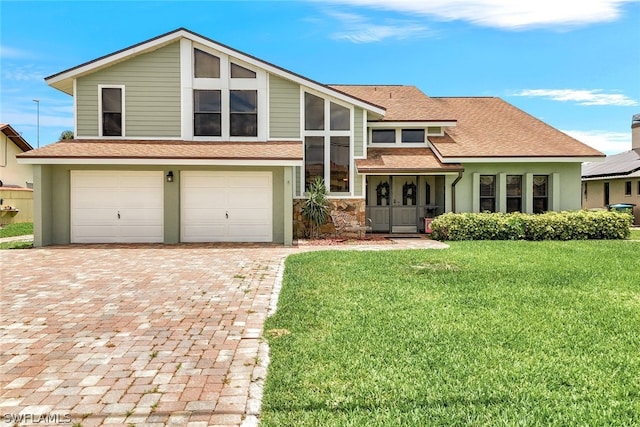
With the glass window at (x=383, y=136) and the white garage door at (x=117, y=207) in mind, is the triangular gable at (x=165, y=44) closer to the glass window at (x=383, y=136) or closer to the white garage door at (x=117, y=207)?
the glass window at (x=383, y=136)

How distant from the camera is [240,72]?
1512cm

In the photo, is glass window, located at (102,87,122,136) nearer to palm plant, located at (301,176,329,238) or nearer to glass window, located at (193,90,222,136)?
glass window, located at (193,90,222,136)

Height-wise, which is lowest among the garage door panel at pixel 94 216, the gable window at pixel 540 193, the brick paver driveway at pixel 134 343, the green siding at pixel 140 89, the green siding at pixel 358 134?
the brick paver driveway at pixel 134 343

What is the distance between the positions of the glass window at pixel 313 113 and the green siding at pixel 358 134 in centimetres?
128

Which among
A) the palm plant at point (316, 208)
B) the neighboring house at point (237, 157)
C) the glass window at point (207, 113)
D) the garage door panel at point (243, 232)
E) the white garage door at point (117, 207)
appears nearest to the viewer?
the neighboring house at point (237, 157)

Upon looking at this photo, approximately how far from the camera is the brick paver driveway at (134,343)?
3.34 metres

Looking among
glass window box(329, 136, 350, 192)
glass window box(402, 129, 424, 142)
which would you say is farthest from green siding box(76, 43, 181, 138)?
glass window box(402, 129, 424, 142)

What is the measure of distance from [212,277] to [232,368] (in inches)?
179

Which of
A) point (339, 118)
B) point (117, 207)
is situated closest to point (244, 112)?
point (339, 118)

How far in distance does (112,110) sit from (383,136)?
34.6 feet

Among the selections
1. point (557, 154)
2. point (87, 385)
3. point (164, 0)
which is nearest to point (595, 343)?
point (87, 385)

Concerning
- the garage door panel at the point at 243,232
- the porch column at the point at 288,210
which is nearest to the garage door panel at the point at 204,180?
the garage door panel at the point at 243,232

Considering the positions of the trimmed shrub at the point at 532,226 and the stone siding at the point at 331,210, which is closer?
the trimmed shrub at the point at 532,226

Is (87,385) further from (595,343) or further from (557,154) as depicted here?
(557,154)
